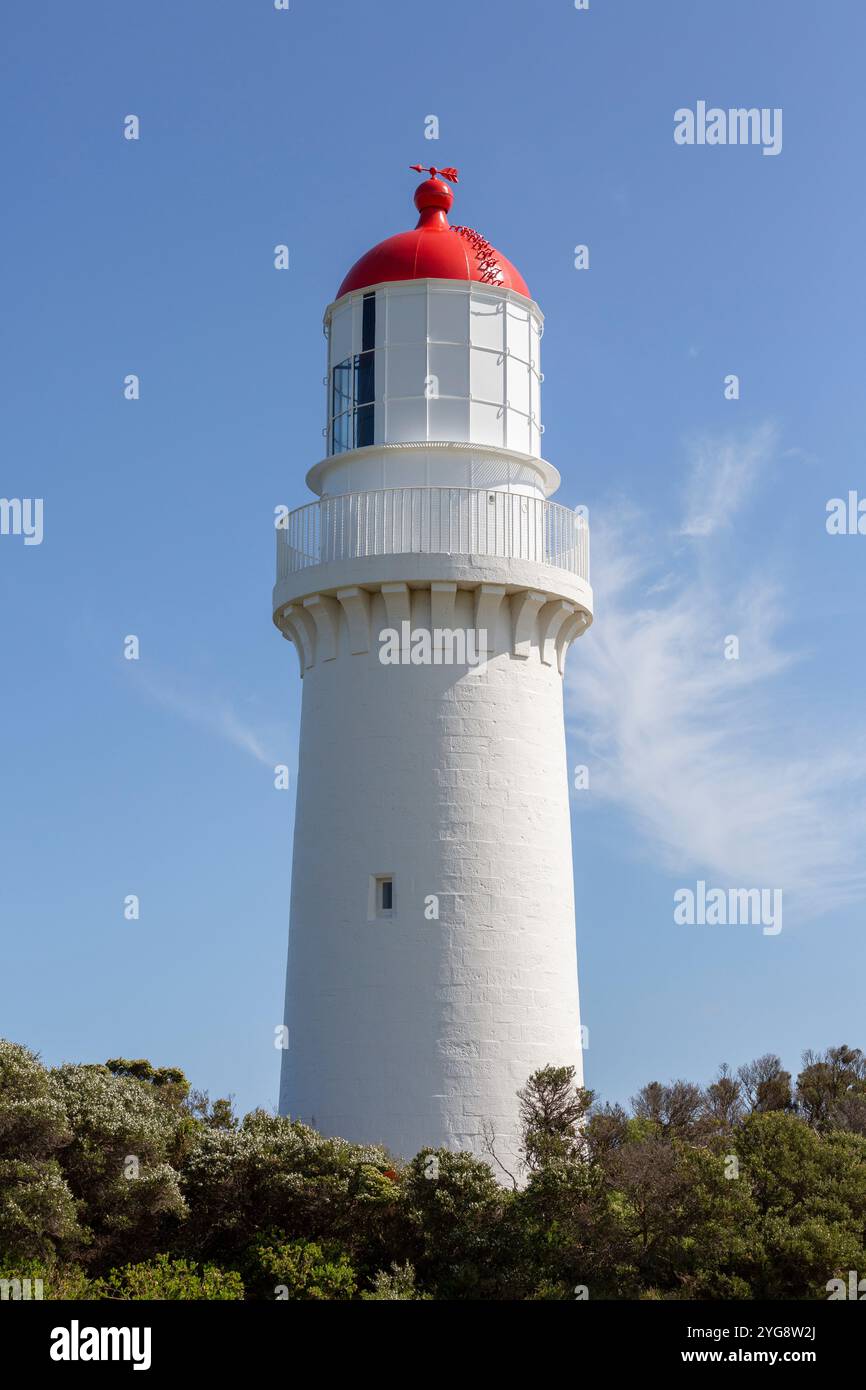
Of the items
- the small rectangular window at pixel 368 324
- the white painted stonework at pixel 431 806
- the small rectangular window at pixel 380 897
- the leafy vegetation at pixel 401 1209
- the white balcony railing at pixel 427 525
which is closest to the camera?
the leafy vegetation at pixel 401 1209

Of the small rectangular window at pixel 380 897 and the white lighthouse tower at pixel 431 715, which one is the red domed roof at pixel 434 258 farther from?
the small rectangular window at pixel 380 897

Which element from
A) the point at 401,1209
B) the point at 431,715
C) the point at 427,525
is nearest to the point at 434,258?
the point at 427,525

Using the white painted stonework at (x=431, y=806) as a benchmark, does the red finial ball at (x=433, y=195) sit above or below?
above

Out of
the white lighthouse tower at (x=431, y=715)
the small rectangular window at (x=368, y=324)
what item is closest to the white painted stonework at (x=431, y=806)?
the white lighthouse tower at (x=431, y=715)

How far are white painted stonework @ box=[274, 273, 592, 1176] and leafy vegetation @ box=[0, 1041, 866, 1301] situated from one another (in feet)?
4.27

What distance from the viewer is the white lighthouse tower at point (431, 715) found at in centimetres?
2247

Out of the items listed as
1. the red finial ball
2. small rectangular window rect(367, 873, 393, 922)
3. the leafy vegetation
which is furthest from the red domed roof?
the leafy vegetation

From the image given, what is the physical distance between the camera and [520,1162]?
21.9 meters

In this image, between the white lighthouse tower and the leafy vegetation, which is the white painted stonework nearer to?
the white lighthouse tower
